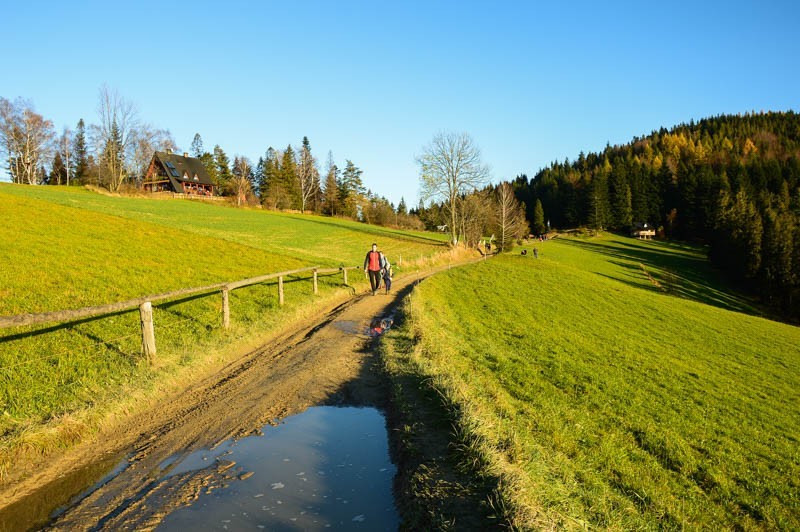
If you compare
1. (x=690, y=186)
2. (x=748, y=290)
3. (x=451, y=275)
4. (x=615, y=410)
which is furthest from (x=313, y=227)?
(x=690, y=186)

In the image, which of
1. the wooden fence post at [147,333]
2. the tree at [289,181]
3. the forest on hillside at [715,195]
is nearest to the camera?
the wooden fence post at [147,333]

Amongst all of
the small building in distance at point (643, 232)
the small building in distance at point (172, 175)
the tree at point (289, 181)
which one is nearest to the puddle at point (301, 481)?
the small building in distance at point (172, 175)

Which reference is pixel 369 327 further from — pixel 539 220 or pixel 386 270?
pixel 539 220

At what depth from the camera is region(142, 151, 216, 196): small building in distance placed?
240 ft

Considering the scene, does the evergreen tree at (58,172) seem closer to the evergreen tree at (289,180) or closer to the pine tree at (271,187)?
the pine tree at (271,187)

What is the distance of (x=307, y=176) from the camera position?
90938 millimetres

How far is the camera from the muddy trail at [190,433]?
12.7ft

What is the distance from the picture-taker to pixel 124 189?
189 ft

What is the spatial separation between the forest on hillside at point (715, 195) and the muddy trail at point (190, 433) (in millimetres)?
57781

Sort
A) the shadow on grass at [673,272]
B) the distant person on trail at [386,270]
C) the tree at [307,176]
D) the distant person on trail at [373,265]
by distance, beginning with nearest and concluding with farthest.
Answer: the distant person on trail at [373,265]
the distant person on trail at [386,270]
the shadow on grass at [673,272]
the tree at [307,176]

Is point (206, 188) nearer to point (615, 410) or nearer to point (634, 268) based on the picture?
point (634, 268)

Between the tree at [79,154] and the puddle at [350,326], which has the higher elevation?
the tree at [79,154]

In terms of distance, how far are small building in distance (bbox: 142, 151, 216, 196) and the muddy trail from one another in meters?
74.0

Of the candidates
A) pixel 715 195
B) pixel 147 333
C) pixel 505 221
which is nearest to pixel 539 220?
pixel 715 195
